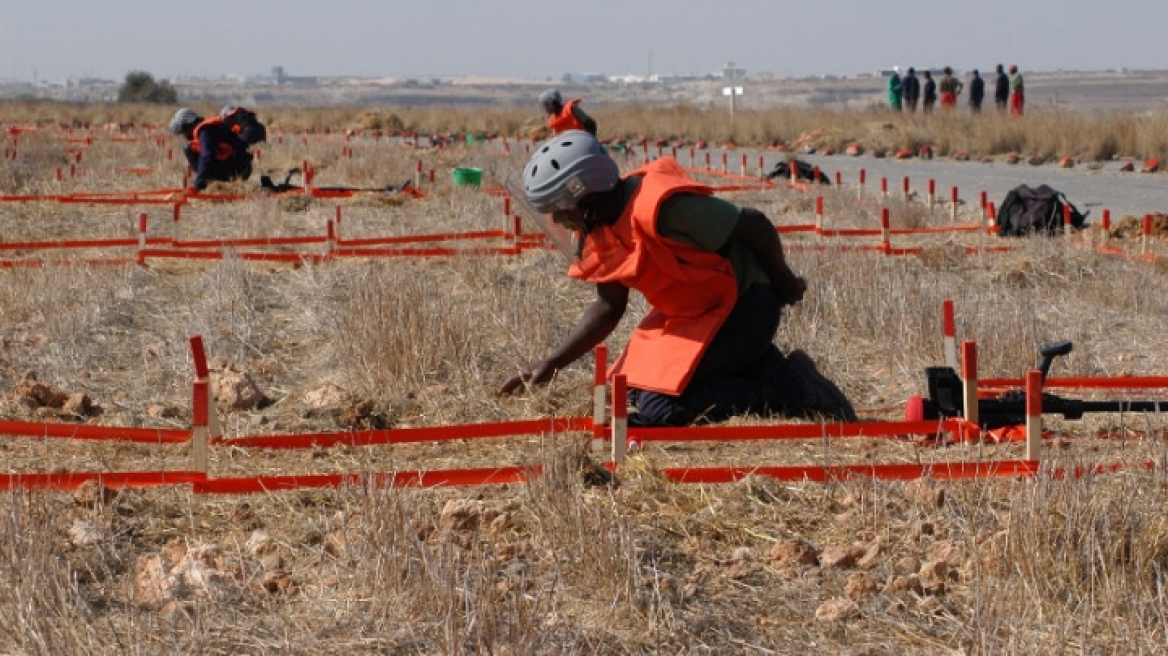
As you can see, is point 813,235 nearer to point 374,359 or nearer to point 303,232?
point 303,232

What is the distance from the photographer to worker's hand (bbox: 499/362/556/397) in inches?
273

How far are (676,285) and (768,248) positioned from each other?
1.28 feet

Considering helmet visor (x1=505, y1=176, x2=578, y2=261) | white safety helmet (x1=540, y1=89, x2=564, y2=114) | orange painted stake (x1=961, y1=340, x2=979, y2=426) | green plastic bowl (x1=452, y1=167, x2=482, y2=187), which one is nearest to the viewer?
orange painted stake (x1=961, y1=340, x2=979, y2=426)

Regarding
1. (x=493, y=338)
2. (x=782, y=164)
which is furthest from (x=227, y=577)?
(x=782, y=164)

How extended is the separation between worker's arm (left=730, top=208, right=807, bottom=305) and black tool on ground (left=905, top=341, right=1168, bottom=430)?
662mm

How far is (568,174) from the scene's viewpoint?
659cm

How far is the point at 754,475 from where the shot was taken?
555 cm

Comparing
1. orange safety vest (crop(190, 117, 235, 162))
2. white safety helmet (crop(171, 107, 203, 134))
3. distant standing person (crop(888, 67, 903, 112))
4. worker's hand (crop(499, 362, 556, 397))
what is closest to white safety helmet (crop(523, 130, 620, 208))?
worker's hand (crop(499, 362, 556, 397))

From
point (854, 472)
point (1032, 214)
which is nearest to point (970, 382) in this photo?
point (854, 472)

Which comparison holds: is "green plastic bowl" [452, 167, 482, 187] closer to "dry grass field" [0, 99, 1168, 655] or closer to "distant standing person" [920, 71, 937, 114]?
"dry grass field" [0, 99, 1168, 655]

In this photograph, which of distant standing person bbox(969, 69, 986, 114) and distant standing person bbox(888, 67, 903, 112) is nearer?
distant standing person bbox(969, 69, 986, 114)

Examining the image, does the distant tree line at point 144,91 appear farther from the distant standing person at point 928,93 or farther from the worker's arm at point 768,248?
the worker's arm at point 768,248

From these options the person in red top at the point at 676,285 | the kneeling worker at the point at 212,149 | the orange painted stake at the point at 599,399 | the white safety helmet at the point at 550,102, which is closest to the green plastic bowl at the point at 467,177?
the kneeling worker at the point at 212,149

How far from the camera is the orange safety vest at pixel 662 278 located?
6.64 metres
